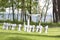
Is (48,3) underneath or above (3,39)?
above

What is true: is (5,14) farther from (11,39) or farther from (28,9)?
(11,39)

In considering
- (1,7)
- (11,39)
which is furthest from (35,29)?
(1,7)

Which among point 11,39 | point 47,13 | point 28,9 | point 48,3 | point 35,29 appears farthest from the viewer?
point 47,13

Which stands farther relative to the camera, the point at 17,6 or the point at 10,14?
the point at 10,14

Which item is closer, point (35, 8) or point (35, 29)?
point (35, 29)

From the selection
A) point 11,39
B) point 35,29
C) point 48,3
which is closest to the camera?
point 11,39

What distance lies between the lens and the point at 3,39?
10.6 metres

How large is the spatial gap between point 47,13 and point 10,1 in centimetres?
644

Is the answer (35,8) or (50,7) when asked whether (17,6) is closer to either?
(35,8)

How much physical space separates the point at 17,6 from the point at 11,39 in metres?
15.7

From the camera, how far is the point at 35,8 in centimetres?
2722

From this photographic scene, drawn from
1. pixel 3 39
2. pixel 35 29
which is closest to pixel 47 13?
pixel 35 29

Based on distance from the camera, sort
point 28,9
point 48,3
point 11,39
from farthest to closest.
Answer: point 48,3 < point 28,9 < point 11,39

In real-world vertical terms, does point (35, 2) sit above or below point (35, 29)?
above
